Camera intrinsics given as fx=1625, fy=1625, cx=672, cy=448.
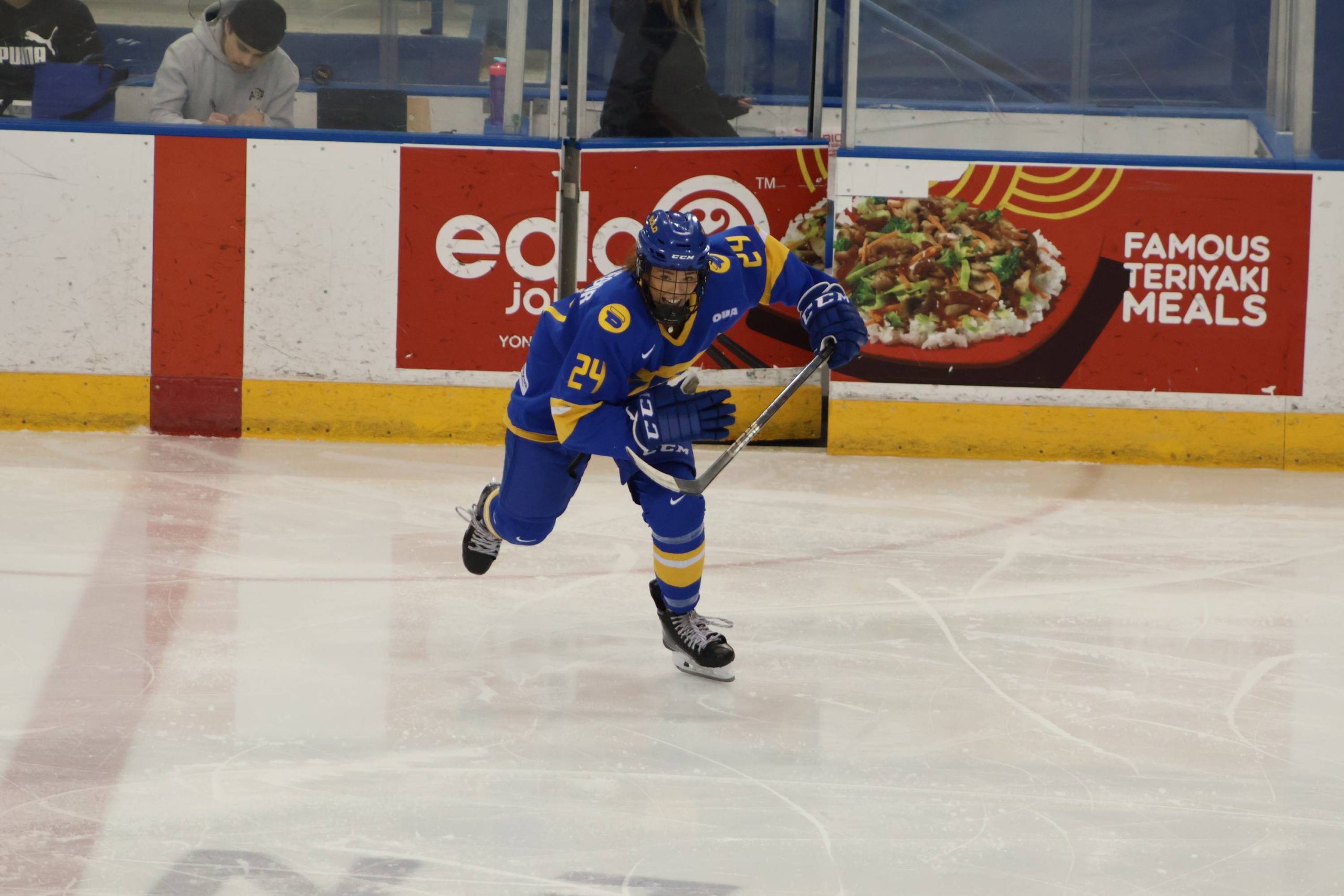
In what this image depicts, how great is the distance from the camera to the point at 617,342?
348 centimetres

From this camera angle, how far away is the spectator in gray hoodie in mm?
6070

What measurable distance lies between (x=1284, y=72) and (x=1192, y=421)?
134 centimetres

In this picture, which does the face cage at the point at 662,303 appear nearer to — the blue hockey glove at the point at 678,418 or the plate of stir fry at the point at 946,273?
the blue hockey glove at the point at 678,418

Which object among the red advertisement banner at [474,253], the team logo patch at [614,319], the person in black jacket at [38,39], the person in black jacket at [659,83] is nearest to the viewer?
the team logo patch at [614,319]

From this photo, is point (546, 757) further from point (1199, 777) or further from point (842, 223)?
point (842, 223)

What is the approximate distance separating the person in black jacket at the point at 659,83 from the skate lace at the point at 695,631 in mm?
2950

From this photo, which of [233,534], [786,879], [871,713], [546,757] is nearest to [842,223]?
[233,534]

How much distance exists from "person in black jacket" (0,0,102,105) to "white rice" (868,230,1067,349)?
3.12 meters

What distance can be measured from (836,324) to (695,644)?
823 mm

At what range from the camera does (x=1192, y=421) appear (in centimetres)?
618

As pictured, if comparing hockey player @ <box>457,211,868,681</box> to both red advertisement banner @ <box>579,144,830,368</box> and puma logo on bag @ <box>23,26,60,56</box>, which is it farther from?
puma logo on bag @ <box>23,26,60,56</box>

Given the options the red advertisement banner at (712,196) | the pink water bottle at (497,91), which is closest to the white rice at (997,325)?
the red advertisement banner at (712,196)

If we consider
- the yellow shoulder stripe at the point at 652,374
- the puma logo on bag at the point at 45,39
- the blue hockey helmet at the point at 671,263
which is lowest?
Result: the yellow shoulder stripe at the point at 652,374

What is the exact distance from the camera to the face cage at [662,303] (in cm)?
349
